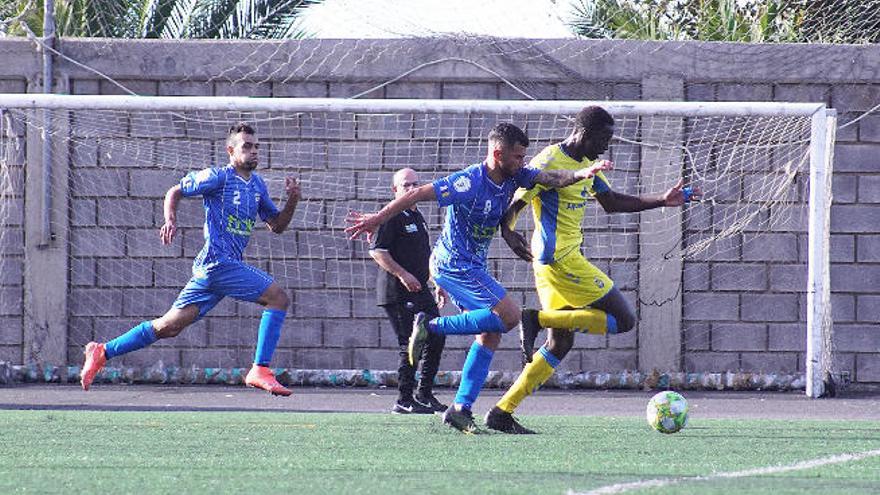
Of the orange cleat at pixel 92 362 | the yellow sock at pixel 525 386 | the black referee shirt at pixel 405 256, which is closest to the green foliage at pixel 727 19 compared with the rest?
→ the black referee shirt at pixel 405 256

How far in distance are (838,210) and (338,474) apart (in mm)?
8367

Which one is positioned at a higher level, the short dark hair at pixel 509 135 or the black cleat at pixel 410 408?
the short dark hair at pixel 509 135

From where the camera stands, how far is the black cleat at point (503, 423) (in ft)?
28.6

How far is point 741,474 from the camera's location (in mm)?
6535

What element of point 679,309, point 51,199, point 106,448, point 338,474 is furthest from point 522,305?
point 338,474

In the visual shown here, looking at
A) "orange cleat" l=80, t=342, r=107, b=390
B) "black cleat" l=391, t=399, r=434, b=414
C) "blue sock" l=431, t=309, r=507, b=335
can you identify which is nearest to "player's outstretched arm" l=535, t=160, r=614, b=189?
"blue sock" l=431, t=309, r=507, b=335

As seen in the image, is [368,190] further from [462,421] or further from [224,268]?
[462,421]

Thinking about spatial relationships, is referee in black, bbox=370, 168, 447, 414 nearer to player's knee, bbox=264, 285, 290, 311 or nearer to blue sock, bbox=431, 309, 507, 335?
player's knee, bbox=264, 285, 290, 311

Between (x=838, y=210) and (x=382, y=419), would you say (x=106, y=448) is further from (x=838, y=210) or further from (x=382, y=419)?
(x=838, y=210)

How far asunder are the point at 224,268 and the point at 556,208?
244 cm

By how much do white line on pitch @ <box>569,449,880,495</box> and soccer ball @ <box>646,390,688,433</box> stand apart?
1173mm

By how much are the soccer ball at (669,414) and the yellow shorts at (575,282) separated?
74 cm

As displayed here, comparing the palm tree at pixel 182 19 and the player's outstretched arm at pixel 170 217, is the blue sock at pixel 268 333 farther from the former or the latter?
the palm tree at pixel 182 19

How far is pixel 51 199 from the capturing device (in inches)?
543
